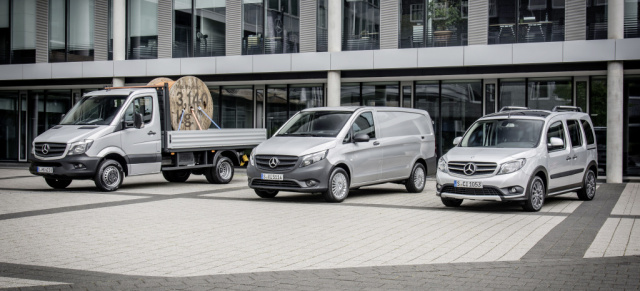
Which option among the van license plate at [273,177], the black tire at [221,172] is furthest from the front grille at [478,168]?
the black tire at [221,172]

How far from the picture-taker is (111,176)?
1588cm

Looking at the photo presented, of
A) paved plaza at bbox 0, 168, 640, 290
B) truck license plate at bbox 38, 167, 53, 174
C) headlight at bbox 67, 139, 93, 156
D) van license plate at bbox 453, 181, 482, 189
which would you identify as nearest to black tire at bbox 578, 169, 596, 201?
paved plaza at bbox 0, 168, 640, 290

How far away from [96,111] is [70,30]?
539 inches

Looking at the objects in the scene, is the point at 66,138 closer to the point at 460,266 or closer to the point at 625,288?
the point at 460,266

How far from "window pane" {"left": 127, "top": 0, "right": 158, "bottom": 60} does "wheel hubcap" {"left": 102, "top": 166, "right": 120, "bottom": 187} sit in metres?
11.7

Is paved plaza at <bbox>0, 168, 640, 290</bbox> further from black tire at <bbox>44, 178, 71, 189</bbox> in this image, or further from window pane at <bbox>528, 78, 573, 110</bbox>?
window pane at <bbox>528, 78, 573, 110</bbox>

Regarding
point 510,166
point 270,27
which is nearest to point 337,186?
point 510,166

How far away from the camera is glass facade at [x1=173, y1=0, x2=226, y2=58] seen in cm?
2591

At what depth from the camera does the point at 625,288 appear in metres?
5.95

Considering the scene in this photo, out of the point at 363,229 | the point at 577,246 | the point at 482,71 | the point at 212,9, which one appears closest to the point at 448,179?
the point at 363,229

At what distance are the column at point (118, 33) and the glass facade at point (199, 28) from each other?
2081 mm

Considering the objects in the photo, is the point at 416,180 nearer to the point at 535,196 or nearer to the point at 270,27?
the point at 535,196

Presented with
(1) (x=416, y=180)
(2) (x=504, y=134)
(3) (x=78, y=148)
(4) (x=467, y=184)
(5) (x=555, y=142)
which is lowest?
(1) (x=416, y=180)

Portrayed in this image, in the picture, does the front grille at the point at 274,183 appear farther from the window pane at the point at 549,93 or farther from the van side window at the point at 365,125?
the window pane at the point at 549,93
